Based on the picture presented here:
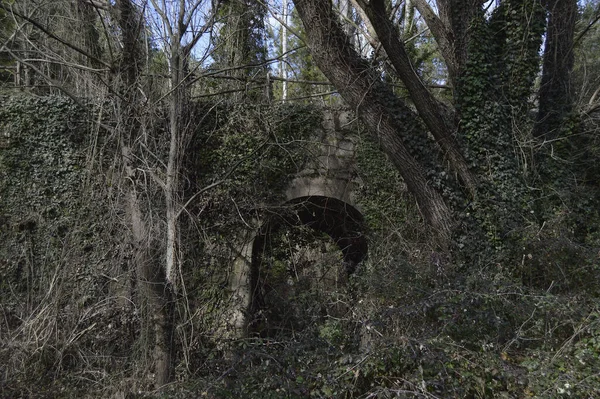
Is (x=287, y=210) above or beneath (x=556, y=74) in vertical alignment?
beneath

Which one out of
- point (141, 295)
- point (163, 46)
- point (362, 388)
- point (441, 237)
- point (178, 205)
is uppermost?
point (163, 46)

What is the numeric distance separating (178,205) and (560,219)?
4842 mm

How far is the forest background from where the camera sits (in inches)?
185

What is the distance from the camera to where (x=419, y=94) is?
6.52 meters

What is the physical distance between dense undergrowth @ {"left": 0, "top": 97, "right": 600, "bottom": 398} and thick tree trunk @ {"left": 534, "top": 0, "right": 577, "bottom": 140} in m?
0.54

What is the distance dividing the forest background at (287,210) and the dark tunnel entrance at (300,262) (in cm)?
4

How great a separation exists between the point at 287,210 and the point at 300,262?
100 centimetres

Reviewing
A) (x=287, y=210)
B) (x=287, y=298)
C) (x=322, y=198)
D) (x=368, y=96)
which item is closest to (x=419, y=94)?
(x=368, y=96)

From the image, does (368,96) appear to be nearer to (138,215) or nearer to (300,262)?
(300,262)

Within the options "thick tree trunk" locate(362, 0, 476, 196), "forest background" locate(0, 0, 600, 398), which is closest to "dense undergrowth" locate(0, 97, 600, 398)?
"forest background" locate(0, 0, 600, 398)

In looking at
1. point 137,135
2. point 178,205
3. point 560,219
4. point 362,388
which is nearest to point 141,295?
point 178,205

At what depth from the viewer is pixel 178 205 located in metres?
6.53

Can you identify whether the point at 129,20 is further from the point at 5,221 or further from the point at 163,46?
the point at 5,221

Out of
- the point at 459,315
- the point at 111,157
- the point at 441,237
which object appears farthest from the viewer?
the point at 111,157
